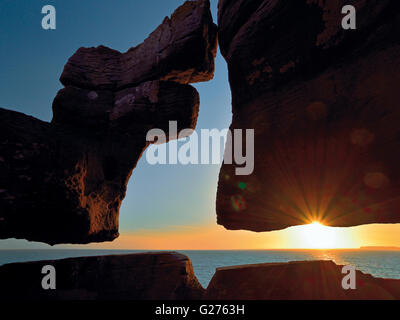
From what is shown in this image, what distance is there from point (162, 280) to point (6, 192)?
3.48 m

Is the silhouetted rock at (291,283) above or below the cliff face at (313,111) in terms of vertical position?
below

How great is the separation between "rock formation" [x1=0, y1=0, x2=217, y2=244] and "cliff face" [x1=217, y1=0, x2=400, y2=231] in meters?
1.50

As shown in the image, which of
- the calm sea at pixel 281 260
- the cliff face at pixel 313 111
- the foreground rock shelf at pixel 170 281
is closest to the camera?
the cliff face at pixel 313 111

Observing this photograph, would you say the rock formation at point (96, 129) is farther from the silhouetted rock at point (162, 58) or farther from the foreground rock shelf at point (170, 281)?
the foreground rock shelf at point (170, 281)

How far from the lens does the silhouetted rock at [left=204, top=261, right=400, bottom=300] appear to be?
394 centimetres

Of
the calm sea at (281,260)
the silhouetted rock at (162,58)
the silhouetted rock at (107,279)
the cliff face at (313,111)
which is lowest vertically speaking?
the calm sea at (281,260)

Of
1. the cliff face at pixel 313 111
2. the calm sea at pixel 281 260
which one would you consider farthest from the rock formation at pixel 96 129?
the calm sea at pixel 281 260

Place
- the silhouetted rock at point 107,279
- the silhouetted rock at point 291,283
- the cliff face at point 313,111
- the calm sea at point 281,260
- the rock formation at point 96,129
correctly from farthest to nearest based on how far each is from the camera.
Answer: the calm sea at point 281,260 → the silhouetted rock at point 107,279 → the rock formation at point 96,129 → the silhouetted rock at point 291,283 → the cliff face at point 313,111

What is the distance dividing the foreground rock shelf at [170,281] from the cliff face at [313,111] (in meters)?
1.37

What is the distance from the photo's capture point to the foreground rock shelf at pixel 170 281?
4062 millimetres

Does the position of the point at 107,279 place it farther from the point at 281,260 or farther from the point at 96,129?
the point at 281,260

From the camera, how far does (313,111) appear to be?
115 inches

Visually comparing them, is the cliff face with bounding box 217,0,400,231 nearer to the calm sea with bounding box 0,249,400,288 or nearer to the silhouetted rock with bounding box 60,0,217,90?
the silhouetted rock with bounding box 60,0,217,90
